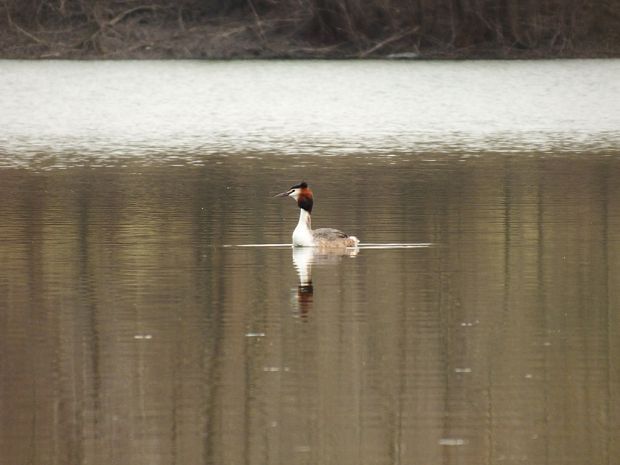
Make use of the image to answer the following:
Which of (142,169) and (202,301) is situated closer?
(202,301)

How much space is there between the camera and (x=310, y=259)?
1411 centimetres

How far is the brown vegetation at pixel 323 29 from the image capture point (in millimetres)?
53906

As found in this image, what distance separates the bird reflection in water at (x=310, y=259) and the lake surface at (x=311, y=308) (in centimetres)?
4

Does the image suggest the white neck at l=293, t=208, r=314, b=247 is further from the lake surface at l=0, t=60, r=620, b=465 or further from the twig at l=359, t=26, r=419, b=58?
the twig at l=359, t=26, r=419, b=58

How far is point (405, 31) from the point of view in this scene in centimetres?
5422

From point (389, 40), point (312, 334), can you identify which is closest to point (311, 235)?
point (312, 334)

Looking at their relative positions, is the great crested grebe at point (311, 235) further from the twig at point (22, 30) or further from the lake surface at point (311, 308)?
the twig at point (22, 30)

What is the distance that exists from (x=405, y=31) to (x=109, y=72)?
9.80 metres

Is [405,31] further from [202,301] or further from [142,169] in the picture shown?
[202,301]

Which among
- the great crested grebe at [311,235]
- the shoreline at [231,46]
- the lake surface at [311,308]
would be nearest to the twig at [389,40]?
the shoreline at [231,46]

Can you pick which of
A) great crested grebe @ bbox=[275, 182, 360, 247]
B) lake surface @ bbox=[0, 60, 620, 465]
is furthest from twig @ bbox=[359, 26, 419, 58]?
great crested grebe @ bbox=[275, 182, 360, 247]

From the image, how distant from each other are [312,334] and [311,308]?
0.97 metres

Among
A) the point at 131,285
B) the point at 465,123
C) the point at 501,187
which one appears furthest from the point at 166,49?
the point at 131,285

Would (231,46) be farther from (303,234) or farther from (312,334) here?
(312,334)
